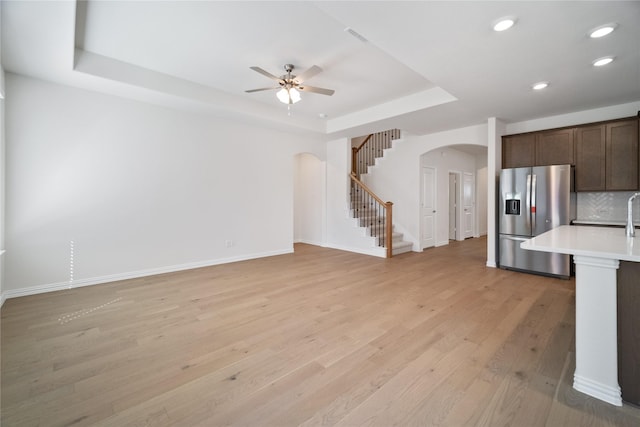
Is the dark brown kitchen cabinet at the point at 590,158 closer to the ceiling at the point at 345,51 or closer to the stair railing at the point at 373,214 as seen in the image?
the ceiling at the point at 345,51

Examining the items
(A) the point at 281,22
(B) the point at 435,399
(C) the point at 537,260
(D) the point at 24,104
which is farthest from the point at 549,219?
(D) the point at 24,104

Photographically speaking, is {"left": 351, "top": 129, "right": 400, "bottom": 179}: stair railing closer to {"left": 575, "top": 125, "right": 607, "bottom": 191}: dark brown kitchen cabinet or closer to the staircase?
the staircase

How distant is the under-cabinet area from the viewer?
405 cm

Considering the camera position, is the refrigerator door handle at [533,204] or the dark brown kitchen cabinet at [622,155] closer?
the dark brown kitchen cabinet at [622,155]

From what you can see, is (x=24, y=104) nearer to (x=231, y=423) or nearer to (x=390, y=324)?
(x=231, y=423)

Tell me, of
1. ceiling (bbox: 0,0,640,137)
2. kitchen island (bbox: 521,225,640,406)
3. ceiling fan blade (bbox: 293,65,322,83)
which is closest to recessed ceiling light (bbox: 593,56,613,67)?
ceiling (bbox: 0,0,640,137)

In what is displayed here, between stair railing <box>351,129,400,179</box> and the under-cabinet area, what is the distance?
3.66 metres

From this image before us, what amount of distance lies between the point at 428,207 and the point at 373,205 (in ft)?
4.80

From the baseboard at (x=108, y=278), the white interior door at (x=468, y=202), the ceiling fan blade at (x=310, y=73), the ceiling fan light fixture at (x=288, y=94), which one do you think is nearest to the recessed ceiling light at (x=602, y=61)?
the ceiling fan blade at (x=310, y=73)

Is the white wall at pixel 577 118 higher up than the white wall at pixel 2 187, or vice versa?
the white wall at pixel 577 118

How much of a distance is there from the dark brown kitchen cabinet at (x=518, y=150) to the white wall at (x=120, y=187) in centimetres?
473

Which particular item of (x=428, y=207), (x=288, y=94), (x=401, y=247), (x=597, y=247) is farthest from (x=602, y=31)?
(x=428, y=207)

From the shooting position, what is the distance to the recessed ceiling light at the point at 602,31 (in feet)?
7.87

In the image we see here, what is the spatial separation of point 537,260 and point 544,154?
1.86 metres
